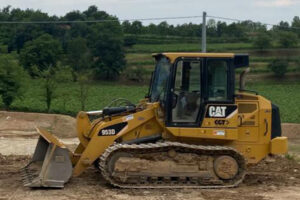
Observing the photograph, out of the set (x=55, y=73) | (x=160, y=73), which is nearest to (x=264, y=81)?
(x=55, y=73)

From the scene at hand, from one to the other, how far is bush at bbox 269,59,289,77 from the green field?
1.63 meters

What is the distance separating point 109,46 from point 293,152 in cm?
5244

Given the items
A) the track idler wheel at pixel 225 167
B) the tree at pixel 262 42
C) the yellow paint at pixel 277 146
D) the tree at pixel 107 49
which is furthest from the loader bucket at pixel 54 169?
the tree at pixel 262 42

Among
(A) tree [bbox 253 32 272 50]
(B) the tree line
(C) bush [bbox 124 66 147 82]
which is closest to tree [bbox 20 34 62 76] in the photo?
(B) the tree line

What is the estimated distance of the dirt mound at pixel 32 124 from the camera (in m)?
22.2

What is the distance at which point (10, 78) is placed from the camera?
92.1 feet

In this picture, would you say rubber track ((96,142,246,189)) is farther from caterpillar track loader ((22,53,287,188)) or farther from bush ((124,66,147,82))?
bush ((124,66,147,82))

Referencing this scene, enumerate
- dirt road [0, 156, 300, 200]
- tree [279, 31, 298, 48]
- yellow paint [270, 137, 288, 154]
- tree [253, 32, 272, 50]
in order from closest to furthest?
dirt road [0, 156, 300, 200] < yellow paint [270, 137, 288, 154] < tree [253, 32, 272, 50] < tree [279, 31, 298, 48]

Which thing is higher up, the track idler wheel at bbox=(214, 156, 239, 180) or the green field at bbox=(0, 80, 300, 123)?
the track idler wheel at bbox=(214, 156, 239, 180)

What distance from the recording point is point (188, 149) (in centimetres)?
1076

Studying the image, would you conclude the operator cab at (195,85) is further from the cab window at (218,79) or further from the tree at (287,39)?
the tree at (287,39)

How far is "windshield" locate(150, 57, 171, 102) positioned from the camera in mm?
11195

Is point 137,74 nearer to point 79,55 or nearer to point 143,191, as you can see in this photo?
point 79,55

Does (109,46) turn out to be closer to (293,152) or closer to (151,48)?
(151,48)
